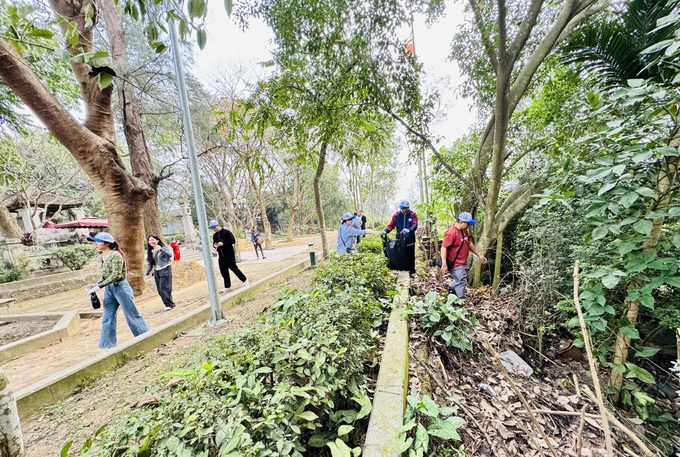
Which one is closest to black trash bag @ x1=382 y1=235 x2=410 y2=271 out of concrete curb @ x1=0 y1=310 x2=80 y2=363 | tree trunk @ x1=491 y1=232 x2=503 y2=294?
tree trunk @ x1=491 y1=232 x2=503 y2=294

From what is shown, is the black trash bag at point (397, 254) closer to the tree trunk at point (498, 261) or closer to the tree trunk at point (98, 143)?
the tree trunk at point (498, 261)

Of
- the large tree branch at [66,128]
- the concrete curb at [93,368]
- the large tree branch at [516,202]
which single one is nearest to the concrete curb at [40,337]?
the concrete curb at [93,368]

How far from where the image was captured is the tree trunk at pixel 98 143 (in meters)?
5.15

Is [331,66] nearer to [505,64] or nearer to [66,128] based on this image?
[505,64]

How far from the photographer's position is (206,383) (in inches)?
61.9

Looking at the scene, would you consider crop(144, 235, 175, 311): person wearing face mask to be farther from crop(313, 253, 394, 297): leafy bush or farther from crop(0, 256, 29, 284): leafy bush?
crop(0, 256, 29, 284): leafy bush

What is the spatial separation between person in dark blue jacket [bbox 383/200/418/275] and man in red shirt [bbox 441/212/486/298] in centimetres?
79

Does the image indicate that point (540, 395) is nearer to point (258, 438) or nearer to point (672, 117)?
point (672, 117)

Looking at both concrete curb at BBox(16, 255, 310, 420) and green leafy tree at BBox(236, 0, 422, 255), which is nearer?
concrete curb at BBox(16, 255, 310, 420)

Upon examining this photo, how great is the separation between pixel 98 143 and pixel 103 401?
5.81m

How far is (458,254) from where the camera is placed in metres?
4.69

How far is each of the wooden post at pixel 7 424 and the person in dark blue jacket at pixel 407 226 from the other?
16.4ft

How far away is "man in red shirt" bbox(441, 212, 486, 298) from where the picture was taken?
4645 millimetres

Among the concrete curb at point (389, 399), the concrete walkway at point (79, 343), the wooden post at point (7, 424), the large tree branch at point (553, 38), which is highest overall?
the large tree branch at point (553, 38)
